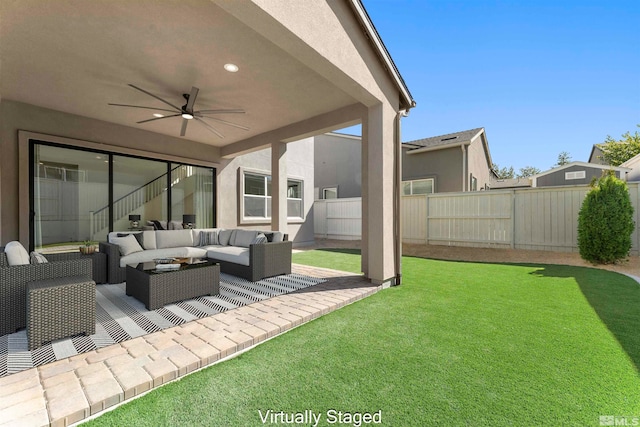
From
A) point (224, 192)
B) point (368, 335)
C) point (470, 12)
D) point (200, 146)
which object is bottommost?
point (368, 335)

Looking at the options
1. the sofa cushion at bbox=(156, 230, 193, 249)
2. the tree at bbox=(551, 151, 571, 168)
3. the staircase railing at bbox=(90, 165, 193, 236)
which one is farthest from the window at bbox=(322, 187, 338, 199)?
the tree at bbox=(551, 151, 571, 168)

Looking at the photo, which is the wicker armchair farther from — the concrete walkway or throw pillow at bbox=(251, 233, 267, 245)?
throw pillow at bbox=(251, 233, 267, 245)

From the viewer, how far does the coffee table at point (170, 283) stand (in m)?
3.27

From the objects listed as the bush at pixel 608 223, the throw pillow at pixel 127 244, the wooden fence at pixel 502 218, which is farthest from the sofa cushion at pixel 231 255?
the bush at pixel 608 223

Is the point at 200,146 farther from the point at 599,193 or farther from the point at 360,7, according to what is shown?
the point at 599,193

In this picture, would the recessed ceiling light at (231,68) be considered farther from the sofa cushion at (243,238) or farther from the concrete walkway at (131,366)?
the concrete walkway at (131,366)

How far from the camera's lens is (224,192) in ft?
27.3

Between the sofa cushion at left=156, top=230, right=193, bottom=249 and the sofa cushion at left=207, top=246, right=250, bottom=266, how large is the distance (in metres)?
0.86

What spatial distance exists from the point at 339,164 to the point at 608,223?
11.1 meters

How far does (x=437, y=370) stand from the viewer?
2049 mm

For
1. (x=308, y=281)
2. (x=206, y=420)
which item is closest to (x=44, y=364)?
A: (x=206, y=420)

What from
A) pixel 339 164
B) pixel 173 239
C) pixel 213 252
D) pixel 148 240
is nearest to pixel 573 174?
pixel 339 164

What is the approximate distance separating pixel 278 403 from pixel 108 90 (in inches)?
223

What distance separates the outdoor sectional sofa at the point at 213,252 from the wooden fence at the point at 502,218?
19.3ft
